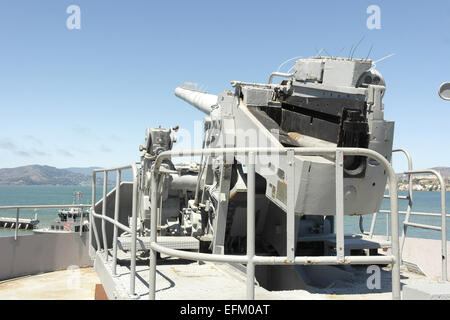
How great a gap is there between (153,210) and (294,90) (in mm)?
2657

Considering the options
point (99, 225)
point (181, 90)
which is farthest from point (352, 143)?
point (181, 90)

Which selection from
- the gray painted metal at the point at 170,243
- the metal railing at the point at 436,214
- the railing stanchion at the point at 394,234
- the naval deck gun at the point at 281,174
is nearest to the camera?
the railing stanchion at the point at 394,234

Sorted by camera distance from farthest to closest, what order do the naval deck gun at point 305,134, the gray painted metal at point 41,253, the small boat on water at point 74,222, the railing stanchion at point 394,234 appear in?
the small boat on water at point 74,222 < the gray painted metal at point 41,253 < the naval deck gun at point 305,134 < the railing stanchion at point 394,234

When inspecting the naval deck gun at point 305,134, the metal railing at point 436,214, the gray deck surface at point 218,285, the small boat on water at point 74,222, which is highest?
the naval deck gun at point 305,134

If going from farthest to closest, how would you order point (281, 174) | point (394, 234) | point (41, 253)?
point (41, 253), point (281, 174), point (394, 234)

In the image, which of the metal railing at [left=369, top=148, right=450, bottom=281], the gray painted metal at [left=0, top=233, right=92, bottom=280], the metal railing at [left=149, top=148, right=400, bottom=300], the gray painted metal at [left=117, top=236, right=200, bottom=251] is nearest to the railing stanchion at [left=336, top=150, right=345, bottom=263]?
the metal railing at [left=149, top=148, right=400, bottom=300]

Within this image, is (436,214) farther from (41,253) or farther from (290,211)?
(41,253)

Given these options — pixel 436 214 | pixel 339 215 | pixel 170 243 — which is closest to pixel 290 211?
pixel 339 215

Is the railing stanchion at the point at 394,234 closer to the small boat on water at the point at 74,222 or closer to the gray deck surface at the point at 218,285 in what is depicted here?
the gray deck surface at the point at 218,285

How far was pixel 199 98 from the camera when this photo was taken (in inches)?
359

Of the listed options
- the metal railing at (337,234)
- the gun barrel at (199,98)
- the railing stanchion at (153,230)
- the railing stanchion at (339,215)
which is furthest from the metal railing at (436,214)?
the railing stanchion at (153,230)

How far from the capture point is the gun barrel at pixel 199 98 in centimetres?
824

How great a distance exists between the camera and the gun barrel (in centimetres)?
824
